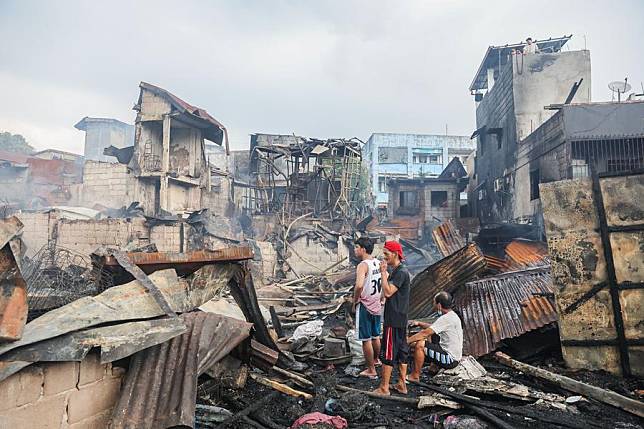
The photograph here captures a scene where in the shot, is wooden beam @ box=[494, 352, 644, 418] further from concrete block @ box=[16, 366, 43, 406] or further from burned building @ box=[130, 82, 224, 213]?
burned building @ box=[130, 82, 224, 213]

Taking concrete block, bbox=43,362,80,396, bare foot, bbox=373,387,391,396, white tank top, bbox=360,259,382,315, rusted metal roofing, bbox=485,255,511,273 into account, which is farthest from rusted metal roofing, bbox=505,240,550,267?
concrete block, bbox=43,362,80,396

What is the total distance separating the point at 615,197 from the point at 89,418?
20.1 feet

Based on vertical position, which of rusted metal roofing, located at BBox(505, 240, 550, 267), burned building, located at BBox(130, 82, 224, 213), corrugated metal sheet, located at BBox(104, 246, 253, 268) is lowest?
rusted metal roofing, located at BBox(505, 240, 550, 267)

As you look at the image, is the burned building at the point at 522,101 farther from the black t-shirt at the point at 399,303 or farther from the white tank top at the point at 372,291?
the black t-shirt at the point at 399,303

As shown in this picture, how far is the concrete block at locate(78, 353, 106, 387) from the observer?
2691 mm

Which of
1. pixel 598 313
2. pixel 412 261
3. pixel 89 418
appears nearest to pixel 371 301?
pixel 598 313

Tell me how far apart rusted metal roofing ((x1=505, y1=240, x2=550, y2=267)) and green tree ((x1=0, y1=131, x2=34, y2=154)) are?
153ft

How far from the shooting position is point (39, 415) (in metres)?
2.42

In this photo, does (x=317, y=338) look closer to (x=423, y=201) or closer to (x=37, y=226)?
(x=37, y=226)

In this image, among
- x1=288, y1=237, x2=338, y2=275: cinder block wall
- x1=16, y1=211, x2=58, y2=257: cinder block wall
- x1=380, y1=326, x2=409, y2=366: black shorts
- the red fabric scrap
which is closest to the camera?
the red fabric scrap

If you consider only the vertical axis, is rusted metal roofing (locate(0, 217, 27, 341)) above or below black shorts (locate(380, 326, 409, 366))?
above

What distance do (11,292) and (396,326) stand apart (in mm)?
3795

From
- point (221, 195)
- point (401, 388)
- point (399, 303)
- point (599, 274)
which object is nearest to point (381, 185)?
point (221, 195)

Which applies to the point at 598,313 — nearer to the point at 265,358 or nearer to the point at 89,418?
the point at 265,358
